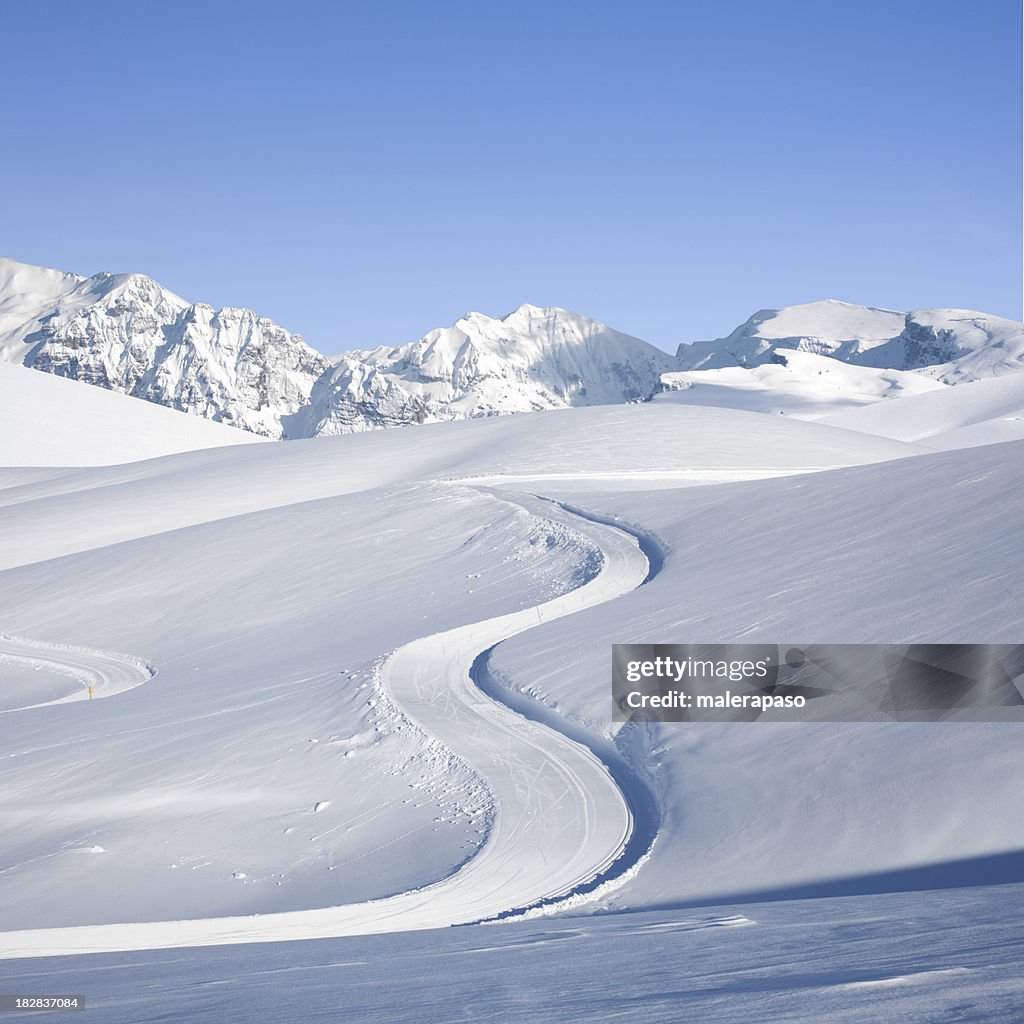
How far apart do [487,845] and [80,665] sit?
63.4ft

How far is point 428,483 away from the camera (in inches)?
1645

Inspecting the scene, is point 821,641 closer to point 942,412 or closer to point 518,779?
point 518,779

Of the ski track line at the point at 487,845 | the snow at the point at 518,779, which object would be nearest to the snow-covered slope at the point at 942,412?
the snow at the point at 518,779

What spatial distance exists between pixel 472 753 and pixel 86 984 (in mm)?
A: 9367

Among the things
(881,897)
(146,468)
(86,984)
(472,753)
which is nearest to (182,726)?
(472,753)

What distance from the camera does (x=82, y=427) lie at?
8638 centimetres

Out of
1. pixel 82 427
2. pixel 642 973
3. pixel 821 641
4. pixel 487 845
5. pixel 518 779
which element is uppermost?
pixel 82 427

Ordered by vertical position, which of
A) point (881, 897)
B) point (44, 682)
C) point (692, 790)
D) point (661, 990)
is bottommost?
point (44, 682)

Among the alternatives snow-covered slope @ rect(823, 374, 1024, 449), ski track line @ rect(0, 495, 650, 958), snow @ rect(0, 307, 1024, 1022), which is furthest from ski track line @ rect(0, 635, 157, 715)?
snow-covered slope @ rect(823, 374, 1024, 449)

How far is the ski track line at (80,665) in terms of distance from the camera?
82.8 feet

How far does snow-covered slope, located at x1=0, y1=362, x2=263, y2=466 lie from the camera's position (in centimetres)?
8088

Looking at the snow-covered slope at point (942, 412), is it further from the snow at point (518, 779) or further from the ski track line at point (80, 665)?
the ski track line at point (80, 665)

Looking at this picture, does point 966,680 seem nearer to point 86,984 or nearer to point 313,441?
point 86,984

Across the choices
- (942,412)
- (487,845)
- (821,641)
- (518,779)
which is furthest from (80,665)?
(942,412)
